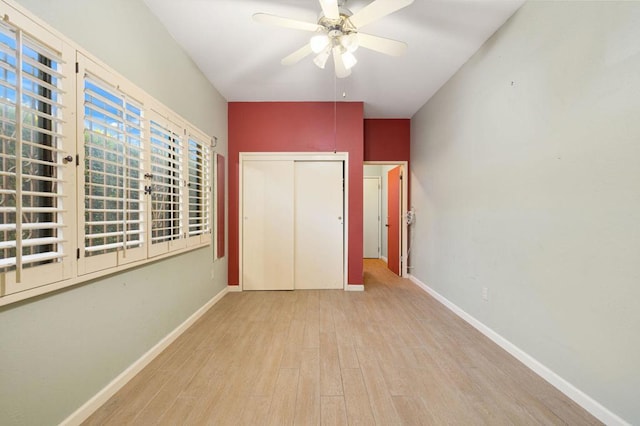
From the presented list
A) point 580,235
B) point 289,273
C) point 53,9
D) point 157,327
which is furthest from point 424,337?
point 53,9

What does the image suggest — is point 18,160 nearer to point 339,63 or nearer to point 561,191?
point 339,63

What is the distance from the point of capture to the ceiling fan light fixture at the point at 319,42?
1.84 metres

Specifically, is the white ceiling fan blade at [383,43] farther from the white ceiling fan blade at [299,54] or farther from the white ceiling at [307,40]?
the white ceiling fan blade at [299,54]

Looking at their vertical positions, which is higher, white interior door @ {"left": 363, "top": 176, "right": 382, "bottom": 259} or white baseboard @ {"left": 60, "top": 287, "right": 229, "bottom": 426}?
white interior door @ {"left": 363, "top": 176, "right": 382, "bottom": 259}

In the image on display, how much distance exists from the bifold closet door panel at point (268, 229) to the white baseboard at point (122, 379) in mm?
1160

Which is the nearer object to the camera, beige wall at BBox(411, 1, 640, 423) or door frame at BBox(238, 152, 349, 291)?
beige wall at BBox(411, 1, 640, 423)

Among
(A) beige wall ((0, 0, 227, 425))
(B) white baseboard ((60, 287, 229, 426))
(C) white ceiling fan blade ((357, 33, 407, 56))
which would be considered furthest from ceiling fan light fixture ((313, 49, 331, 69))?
(B) white baseboard ((60, 287, 229, 426))

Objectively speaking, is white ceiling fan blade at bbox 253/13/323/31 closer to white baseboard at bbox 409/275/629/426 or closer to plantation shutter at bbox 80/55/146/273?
plantation shutter at bbox 80/55/146/273

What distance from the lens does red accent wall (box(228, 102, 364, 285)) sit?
3646mm

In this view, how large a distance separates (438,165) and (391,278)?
2.02m

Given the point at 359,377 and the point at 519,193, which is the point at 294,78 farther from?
the point at 359,377

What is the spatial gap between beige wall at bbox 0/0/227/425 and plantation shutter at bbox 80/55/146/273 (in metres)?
0.16

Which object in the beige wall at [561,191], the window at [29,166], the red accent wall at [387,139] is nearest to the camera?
the window at [29,166]

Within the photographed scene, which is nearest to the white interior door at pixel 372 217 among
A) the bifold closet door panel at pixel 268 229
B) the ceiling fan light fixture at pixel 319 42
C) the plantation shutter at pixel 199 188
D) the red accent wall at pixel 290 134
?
the red accent wall at pixel 290 134
